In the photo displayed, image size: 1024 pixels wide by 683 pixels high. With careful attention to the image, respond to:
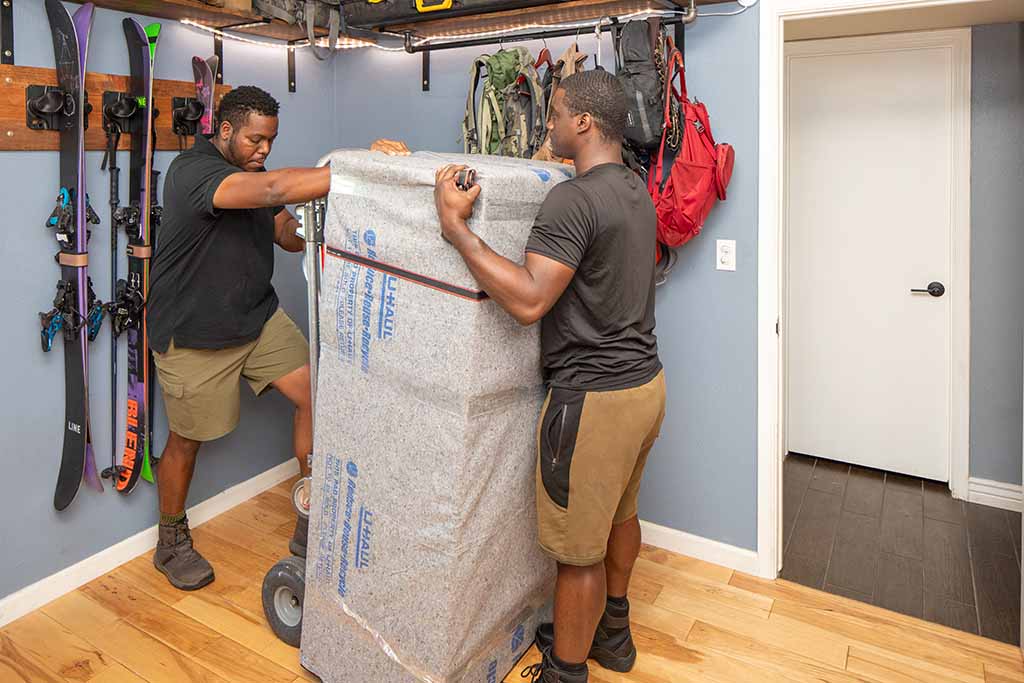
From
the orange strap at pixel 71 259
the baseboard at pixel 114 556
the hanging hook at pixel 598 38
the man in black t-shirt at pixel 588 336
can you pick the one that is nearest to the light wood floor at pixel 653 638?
the baseboard at pixel 114 556

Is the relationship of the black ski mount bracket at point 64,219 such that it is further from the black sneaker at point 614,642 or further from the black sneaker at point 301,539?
the black sneaker at point 614,642

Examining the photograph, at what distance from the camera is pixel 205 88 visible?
2.85m

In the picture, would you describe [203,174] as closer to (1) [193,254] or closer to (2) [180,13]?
(1) [193,254]

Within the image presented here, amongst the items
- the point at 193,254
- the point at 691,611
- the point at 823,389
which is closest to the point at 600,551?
the point at 691,611

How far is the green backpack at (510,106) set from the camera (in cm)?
278

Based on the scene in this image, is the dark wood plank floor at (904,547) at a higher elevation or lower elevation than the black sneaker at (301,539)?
lower

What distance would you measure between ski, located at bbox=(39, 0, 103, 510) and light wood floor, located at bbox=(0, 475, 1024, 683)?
0.41 meters

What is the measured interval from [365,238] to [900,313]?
→ 2686 mm

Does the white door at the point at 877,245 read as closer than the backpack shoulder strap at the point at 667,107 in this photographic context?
No

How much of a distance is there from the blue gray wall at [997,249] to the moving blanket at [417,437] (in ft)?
7.10

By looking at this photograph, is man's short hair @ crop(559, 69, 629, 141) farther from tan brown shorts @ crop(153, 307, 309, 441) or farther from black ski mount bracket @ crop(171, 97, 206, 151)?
black ski mount bracket @ crop(171, 97, 206, 151)

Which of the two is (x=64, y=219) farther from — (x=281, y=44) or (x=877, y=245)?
(x=877, y=245)

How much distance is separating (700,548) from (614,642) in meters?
0.78

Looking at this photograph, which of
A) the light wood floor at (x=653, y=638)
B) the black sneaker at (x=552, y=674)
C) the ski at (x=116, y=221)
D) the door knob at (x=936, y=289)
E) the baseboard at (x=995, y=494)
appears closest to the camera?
the black sneaker at (x=552, y=674)
